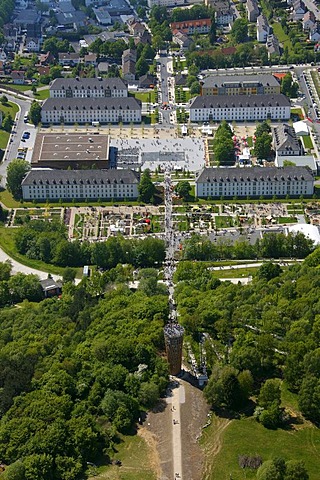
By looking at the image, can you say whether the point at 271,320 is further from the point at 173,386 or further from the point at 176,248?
the point at 176,248

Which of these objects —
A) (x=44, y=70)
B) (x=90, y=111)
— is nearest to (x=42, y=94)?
(x=44, y=70)

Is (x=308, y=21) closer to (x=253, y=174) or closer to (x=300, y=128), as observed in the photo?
(x=300, y=128)

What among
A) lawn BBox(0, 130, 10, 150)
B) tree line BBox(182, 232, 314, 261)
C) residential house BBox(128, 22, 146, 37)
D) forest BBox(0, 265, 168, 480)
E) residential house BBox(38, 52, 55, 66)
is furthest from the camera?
residential house BBox(128, 22, 146, 37)

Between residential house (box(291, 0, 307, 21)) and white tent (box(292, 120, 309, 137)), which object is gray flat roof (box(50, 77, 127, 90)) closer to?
white tent (box(292, 120, 309, 137))

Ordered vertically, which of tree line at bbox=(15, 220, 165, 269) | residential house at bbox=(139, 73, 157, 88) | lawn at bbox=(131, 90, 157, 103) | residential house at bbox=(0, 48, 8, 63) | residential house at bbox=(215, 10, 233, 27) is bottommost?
tree line at bbox=(15, 220, 165, 269)

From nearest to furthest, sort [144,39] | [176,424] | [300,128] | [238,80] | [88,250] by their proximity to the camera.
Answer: [176,424] < [88,250] < [300,128] < [238,80] < [144,39]

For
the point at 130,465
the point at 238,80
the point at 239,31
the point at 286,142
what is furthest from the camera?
the point at 239,31

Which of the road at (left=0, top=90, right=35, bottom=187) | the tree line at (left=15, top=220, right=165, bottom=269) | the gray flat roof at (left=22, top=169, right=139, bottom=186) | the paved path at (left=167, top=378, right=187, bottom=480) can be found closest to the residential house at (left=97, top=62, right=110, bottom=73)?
the road at (left=0, top=90, right=35, bottom=187)
